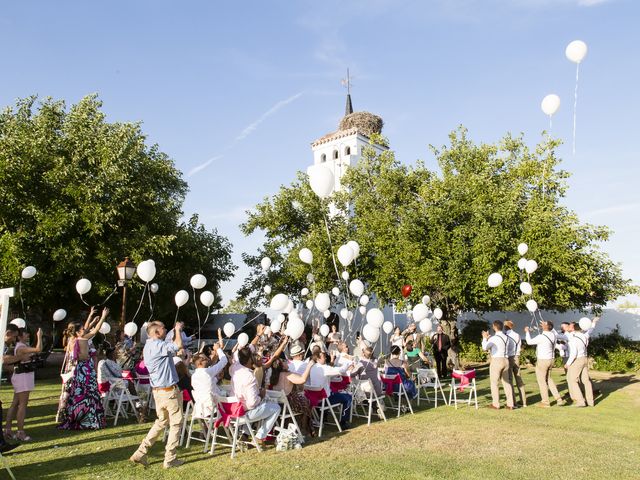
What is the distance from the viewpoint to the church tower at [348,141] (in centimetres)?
4272

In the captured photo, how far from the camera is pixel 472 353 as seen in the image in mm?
22844

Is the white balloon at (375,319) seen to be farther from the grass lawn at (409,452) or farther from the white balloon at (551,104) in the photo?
the white balloon at (551,104)

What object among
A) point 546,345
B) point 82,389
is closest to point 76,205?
point 82,389

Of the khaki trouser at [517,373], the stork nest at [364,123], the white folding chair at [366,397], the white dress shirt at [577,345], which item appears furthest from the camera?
the stork nest at [364,123]

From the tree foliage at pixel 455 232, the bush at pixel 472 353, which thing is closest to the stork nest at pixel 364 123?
the tree foliage at pixel 455 232

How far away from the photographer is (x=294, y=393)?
7.66m

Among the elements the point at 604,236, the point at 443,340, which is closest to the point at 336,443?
the point at 443,340

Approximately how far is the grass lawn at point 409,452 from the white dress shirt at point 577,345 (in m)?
1.33

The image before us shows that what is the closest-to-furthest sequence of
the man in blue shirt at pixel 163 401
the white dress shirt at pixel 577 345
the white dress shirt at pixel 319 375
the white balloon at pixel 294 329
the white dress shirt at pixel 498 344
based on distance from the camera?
the man in blue shirt at pixel 163 401, the white balloon at pixel 294 329, the white dress shirt at pixel 319 375, the white dress shirt at pixel 498 344, the white dress shirt at pixel 577 345

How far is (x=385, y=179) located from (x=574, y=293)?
9793 millimetres

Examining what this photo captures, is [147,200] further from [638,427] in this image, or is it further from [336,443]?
[638,427]

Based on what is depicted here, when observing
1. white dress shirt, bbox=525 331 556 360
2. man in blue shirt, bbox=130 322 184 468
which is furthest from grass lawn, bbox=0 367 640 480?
white dress shirt, bbox=525 331 556 360

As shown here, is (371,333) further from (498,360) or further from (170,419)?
(170,419)

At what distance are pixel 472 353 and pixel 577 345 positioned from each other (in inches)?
507
